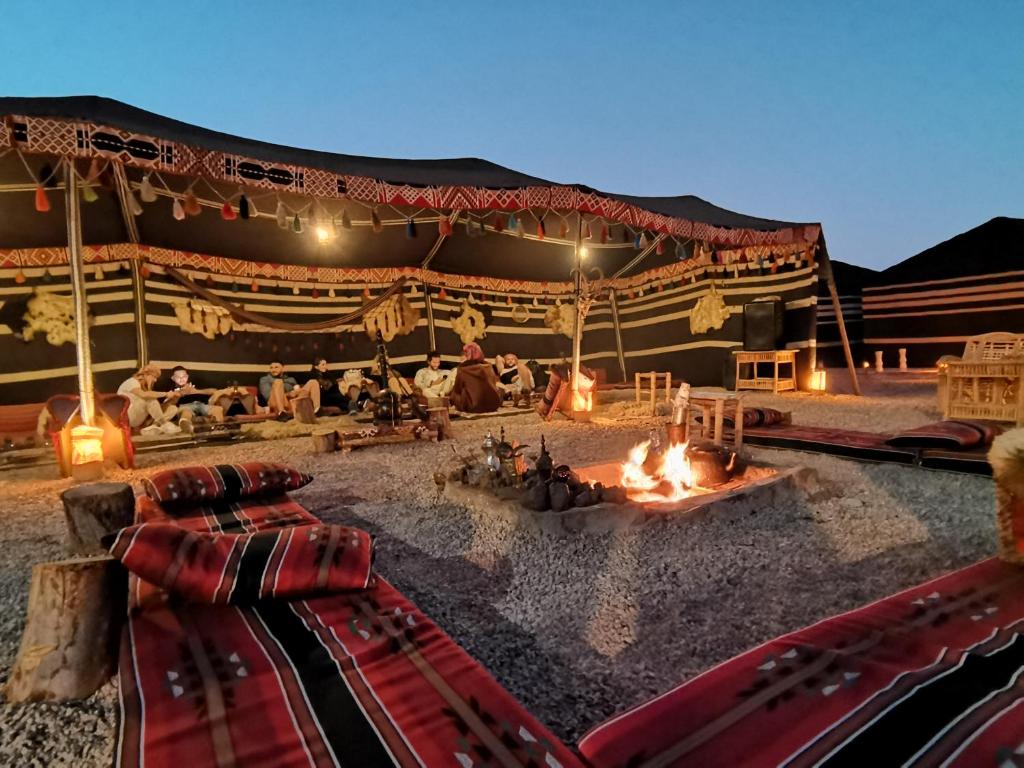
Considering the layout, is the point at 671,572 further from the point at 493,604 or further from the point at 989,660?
the point at 989,660

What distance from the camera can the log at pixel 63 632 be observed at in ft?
5.31

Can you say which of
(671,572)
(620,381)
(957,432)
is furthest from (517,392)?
(671,572)

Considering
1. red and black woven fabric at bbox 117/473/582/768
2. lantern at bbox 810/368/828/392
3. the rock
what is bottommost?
red and black woven fabric at bbox 117/473/582/768

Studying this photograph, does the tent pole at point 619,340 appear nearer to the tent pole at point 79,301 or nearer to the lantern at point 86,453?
the tent pole at point 79,301

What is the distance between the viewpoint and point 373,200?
6.09 meters

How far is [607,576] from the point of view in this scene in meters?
2.56

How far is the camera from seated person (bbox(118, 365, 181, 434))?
22.5 feet

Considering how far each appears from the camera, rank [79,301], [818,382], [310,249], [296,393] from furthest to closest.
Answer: [818,382] < [310,249] < [296,393] < [79,301]

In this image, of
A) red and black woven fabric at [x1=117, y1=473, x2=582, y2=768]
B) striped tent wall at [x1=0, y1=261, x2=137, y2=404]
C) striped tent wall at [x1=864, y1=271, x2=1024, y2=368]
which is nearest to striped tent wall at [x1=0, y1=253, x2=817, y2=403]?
striped tent wall at [x1=0, y1=261, x2=137, y2=404]

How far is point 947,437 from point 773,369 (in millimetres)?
6786

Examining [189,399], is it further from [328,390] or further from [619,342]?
[619,342]

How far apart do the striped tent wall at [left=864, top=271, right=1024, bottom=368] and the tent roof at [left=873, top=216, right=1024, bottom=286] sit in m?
0.32

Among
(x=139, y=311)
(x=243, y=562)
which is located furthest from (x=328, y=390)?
(x=243, y=562)

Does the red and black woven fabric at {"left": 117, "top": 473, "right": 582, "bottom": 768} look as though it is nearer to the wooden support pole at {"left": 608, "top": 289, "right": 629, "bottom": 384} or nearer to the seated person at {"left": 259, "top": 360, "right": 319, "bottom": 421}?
the seated person at {"left": 259, "top": 360, "right": 319, "bottom": 421}
